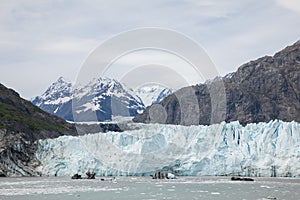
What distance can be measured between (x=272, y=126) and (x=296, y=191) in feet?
72.4

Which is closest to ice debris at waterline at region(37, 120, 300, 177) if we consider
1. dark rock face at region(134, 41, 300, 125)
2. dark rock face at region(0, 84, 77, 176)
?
dark rock face at region(0, 84, 77, 176)

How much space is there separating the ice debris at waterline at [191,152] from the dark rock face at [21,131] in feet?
20.4

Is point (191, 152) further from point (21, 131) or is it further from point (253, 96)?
point (253, 96)

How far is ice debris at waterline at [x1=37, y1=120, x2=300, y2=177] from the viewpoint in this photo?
Answer: 5366cm

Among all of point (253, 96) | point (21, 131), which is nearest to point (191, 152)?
point (21, 131)

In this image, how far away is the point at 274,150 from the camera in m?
53.8

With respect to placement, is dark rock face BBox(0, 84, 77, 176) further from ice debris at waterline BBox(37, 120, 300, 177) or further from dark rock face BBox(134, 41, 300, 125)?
dark rock face BBox(134, 41, 300, 125)

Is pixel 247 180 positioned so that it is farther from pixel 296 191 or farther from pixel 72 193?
pixel 72 193

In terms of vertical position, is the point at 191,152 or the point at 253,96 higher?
the point at 253,96

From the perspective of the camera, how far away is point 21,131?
7988 cm

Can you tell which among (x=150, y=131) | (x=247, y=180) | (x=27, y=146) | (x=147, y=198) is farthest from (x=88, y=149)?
(x=147, y=198)

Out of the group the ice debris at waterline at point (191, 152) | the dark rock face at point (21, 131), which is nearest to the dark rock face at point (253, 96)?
the dark rock face at point (21, 131)

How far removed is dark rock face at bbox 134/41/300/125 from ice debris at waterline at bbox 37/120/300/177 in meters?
57.8

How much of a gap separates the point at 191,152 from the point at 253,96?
76322 mm
